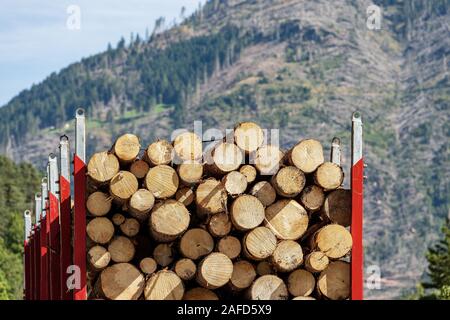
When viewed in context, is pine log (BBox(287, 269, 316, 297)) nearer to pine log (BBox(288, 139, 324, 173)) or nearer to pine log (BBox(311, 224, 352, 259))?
pine log (BBox(311, 224, 352, 259))

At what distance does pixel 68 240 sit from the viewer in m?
12.4

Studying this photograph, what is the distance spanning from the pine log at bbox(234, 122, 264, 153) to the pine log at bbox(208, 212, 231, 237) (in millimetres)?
678

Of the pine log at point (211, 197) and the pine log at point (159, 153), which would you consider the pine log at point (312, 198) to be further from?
the pine log at point (159, 153)

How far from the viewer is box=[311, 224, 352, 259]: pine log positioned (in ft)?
36.6

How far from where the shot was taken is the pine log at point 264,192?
11414 millimetres

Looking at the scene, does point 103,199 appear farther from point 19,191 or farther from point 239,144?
point 19,191

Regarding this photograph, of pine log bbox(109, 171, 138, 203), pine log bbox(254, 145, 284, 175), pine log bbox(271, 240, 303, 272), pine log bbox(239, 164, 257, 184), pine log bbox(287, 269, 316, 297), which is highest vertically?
pine log bbox(254, 145, 284, 175)

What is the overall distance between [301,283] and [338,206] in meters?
0.81

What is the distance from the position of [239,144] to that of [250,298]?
1460 millimetres

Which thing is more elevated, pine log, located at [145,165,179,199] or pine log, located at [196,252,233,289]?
pine log, located at [145,165,179,199]

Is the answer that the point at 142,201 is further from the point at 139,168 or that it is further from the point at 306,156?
the point at 306,156

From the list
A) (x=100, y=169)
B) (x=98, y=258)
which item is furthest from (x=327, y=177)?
(x=98, y=258)

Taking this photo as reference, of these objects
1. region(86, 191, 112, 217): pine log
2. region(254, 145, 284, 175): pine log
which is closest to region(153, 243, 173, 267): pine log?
region(86, 191, 112, 217): pine log
